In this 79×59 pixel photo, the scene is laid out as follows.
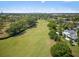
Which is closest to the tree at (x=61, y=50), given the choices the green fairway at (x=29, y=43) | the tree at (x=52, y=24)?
the green fairway at (x=29, y=43)

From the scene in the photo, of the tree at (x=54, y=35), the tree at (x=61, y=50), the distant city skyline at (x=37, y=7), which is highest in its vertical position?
the distant city skyline at (x=37, y=7)

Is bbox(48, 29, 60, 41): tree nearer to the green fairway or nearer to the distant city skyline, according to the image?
the green fairway

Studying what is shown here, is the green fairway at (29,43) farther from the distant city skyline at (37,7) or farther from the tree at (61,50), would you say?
the distant city skyline at (37,7)

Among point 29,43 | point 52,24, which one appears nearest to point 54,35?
point 52,24

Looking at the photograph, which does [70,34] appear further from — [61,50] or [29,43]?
[29,43]

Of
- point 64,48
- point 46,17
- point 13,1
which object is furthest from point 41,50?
point 13,1

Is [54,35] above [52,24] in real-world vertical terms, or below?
below

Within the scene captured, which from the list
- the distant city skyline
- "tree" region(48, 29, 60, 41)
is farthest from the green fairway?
the distant city skyline
